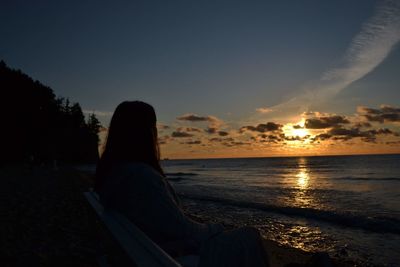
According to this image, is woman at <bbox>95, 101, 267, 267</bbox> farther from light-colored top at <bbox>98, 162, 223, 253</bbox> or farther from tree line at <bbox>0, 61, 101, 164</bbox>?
tree line at <bbox>0, 61, 101, 164</bbox>

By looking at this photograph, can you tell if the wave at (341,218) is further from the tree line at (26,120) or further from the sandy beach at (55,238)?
the tree line at (26,120)

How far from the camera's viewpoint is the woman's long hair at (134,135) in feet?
7.83

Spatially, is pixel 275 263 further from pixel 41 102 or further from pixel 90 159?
pixel 90 159

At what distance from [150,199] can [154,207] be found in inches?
2.2

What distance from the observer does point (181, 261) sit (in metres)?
2.12

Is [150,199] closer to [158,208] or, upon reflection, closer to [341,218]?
[158,208]

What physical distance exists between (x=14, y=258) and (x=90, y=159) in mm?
90693

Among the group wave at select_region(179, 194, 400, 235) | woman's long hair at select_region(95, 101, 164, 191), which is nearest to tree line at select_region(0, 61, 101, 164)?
wave at select_region(179, 194, 400, 235)

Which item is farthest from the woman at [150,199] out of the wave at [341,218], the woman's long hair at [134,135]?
the wave at [341,218]

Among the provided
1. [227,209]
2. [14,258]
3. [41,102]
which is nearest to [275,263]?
[14,258]

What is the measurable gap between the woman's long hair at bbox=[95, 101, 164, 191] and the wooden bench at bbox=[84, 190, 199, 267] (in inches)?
16.2

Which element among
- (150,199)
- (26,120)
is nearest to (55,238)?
(150,199)

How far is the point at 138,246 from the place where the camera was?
5.86 feet

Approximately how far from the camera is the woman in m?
1.79
